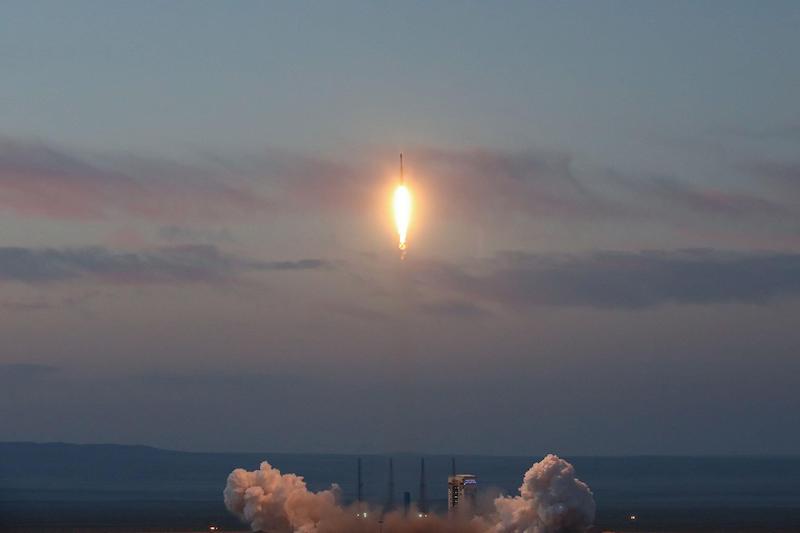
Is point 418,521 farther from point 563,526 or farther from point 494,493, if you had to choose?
point 563,526

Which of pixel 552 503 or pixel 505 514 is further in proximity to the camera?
pixel 505 514

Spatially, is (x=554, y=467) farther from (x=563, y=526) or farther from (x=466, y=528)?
(x=466, y=528)

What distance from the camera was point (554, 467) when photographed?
554 feet

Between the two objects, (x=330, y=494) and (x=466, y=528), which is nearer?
(x=466, y=528)

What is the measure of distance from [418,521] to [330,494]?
14.1m

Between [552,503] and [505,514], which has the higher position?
[552,503]

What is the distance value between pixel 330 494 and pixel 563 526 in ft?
143

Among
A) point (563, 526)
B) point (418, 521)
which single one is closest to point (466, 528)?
point (418, 521)

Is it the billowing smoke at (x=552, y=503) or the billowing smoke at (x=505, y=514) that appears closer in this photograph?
the billowing smoke at (x=552, y=503)

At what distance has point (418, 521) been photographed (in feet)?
637

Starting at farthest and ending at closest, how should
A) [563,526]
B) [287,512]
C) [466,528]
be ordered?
[287,512]
[466,528]
[563,526]

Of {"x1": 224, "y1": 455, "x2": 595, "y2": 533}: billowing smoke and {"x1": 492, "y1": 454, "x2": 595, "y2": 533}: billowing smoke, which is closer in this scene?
{"x1": 492, "y1": 454, "x2": 595, "y2": 533}: billowing smoke

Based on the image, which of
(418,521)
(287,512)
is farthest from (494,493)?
(287,512)

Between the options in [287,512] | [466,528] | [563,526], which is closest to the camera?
[563,526]
